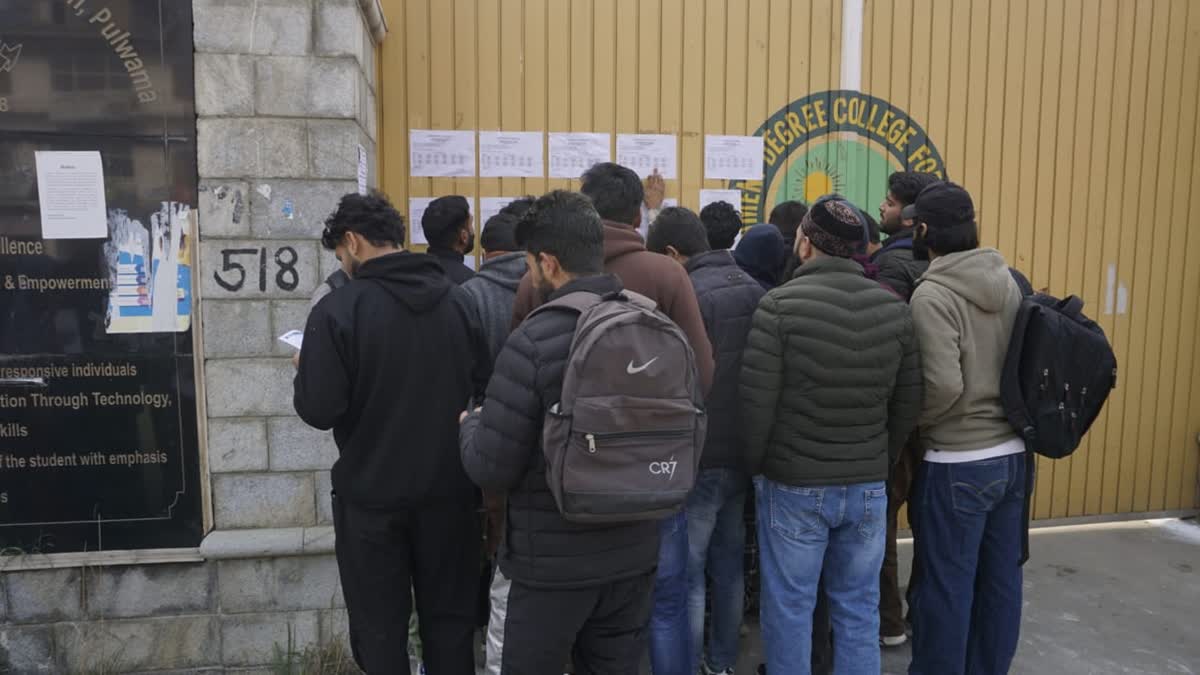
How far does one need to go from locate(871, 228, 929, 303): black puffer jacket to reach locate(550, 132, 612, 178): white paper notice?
1.70m

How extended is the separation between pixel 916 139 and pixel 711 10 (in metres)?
1.47

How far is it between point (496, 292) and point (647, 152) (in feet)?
5.85

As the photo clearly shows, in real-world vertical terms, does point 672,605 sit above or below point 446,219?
below

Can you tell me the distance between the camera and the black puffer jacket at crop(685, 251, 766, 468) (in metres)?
3.05

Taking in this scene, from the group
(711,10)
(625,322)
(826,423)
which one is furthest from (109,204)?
(711,10)

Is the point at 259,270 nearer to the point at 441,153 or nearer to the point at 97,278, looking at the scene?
the point at 97,278

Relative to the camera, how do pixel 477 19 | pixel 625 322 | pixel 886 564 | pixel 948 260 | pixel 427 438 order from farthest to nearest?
1. pixel 477 19
2. pixel 886 564
3. pixel 948 260
4. pixel 427 438
5. pixel 625 322

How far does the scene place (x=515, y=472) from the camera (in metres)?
2.06

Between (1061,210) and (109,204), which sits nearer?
(109,204)

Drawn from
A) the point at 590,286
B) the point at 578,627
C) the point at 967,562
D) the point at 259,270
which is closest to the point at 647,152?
the point at 259,270

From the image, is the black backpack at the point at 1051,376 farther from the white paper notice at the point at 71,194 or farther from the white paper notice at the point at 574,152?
the white paper notice at the point at 71,194

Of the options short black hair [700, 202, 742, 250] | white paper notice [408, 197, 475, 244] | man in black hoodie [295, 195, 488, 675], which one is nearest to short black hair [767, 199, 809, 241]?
short black hair [700, 202, 742, 250]

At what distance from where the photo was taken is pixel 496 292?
3.05 m

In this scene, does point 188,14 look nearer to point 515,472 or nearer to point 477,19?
point 477,19
